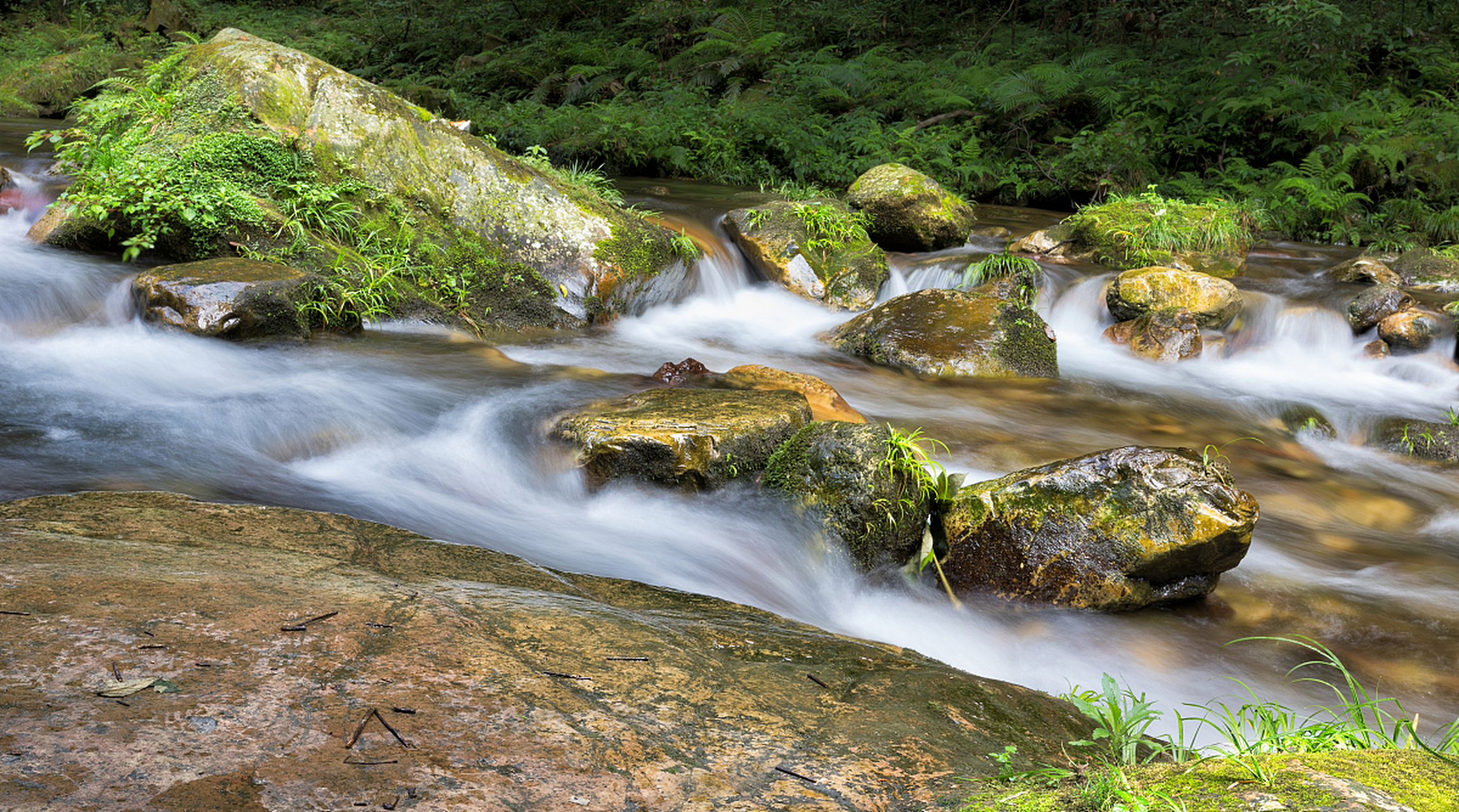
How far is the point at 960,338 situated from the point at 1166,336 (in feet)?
7.47

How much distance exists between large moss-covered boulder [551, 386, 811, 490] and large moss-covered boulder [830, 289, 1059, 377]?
2.72 meters

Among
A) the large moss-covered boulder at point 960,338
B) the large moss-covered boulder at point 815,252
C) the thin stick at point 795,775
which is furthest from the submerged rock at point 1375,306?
the thin stick at point 795,775

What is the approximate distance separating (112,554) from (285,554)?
445 mm

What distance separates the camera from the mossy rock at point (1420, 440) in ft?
20.4

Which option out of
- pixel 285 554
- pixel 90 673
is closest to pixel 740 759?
pixel 90 673

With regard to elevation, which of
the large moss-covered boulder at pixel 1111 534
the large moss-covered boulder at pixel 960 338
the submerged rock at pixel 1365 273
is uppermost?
the submerged rock at pixel 1365 273

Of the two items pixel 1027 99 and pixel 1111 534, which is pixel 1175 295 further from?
pixel 1027 99

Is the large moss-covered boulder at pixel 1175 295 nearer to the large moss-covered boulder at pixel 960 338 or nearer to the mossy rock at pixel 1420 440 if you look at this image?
the large moss-covered boulder at pixel 960 338

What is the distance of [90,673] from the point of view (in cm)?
172

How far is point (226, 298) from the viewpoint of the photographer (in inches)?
227

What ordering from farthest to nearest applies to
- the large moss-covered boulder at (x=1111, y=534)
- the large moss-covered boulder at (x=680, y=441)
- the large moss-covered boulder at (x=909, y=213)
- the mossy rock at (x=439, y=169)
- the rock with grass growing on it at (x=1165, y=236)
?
1. the large moss-covered boulder at (x=909, y=213)
2. the rock with grass growing on it at (x=1165, y=236)
3. the mossy rock at (x=439, y=169)
4. the large moss-covered boulder at (x=680, y=441)
5. the large moss-covered boulder at (x=1111, y=534)

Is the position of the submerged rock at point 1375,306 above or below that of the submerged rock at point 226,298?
above

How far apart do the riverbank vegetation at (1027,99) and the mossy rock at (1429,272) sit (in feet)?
3.93

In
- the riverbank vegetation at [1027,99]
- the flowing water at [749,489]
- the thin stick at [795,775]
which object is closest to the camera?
the thin stick at [795,775]
